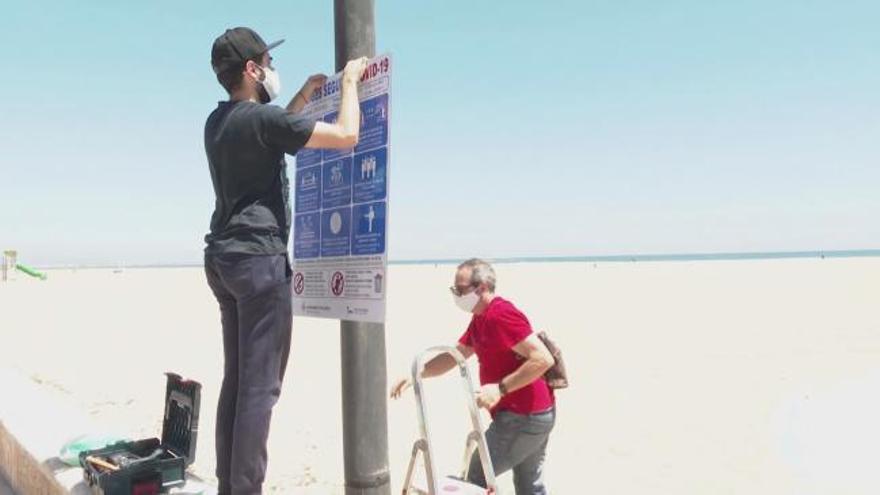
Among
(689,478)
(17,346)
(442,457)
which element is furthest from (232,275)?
(17,346)

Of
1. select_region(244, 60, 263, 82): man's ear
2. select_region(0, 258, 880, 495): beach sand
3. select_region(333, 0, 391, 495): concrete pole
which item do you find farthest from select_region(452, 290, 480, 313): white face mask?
select_region(0, 258, 880, 495): beach sand

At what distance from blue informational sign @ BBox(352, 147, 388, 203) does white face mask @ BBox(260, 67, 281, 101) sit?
48cm

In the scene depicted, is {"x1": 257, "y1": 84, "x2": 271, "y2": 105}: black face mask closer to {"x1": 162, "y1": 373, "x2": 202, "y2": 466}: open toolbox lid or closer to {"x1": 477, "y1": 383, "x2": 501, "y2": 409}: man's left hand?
{"x1": 162, "y1": 373, "x2": 202, "y2": 466}: open toolbox lid

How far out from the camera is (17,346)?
13.2 m

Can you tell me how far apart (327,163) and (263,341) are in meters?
0.95

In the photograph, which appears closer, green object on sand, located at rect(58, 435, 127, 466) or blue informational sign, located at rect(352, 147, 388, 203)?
blue informational sign, located at rect(352, 147, 388, 203)

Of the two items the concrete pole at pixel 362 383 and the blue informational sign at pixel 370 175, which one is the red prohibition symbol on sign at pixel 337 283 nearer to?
the concrete pole at pixel 362 383

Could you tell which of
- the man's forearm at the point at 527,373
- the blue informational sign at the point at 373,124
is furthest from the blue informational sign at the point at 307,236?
the man's forearm at the point at 527,373

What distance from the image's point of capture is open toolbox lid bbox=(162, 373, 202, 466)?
11.2 feet

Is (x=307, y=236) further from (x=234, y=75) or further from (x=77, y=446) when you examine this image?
(x=77, y=446)

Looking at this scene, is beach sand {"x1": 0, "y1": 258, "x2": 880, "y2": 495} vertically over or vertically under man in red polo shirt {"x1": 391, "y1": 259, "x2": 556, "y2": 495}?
under

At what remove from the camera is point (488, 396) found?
3.47m

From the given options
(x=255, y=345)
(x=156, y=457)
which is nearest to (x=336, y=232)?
(x=255, y=345)

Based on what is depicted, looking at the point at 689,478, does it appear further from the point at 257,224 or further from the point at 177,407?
the point at 257,224
